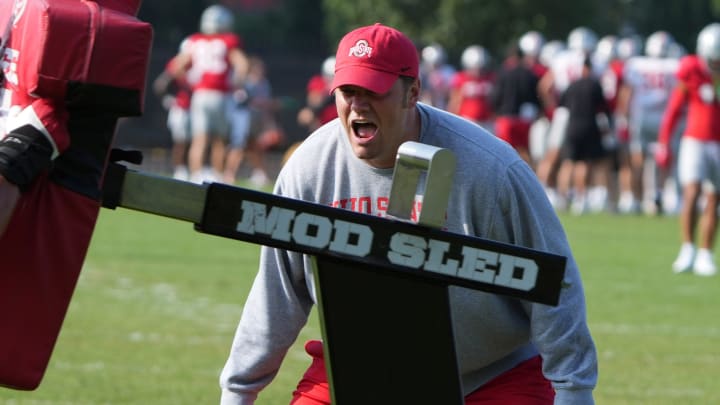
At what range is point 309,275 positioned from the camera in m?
4.55

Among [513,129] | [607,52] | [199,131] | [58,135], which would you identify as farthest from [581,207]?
[58,135]

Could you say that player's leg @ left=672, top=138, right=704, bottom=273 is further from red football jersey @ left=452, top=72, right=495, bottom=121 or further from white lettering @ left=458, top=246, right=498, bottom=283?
white lettering @ left=458, top=246, right=498, bottom=283

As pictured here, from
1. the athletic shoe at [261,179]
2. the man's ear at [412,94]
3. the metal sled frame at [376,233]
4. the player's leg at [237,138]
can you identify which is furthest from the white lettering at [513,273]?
the athletic shoe at [261,179]

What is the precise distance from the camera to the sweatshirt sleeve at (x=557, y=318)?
417cm

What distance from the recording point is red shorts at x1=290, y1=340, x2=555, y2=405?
15.2 feet

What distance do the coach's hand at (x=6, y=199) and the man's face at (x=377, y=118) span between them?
4.07ft

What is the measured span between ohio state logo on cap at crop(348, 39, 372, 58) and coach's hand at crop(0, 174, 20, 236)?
1.21 metres

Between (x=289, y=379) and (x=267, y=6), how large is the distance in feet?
134

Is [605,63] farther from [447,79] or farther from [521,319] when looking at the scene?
[521,319]

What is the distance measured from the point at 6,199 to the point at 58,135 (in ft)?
0.52

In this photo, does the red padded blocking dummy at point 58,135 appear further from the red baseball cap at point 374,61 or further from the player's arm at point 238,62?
the player's arm at point 238,62

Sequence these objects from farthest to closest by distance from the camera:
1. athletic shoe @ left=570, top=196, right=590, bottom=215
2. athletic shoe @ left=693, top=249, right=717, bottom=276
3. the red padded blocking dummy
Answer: athletic shoe @ left=570, top=196, right=590, bottom=215
athletic shoe @ left=693, top=249, right=717, bottom=276
the red padded blocking dummy

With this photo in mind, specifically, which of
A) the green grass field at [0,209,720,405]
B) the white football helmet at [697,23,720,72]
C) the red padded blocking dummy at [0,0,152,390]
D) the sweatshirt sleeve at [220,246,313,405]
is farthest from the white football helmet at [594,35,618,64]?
the red padded blocking dummy at [0,0,152,390]

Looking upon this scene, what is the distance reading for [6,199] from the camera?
3041mm
